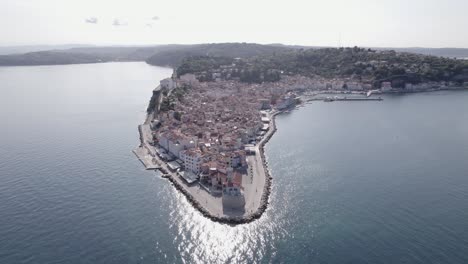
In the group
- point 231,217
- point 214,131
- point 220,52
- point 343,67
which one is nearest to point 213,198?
point 231,217

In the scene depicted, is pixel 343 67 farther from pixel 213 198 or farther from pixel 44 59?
pixel 44 59

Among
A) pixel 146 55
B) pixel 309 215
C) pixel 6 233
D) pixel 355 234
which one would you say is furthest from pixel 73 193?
pixel 146 55

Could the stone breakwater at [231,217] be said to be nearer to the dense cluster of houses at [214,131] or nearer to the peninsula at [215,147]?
the peninsula at [215,147]

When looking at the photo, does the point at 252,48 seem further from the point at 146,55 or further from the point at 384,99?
the point at 384,99

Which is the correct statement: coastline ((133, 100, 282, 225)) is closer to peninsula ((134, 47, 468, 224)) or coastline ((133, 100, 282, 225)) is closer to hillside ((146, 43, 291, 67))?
peninsula ((134, 47, 468, 224))

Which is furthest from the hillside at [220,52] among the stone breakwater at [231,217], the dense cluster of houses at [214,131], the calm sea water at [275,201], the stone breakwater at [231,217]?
the stone breakwater at [231,217]
